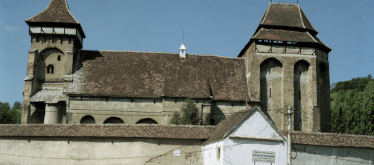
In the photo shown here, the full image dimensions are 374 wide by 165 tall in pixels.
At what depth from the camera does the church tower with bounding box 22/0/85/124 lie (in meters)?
36.9

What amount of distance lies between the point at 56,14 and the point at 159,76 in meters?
13.2

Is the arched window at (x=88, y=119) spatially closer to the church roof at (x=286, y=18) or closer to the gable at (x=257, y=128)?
the gable at (x=257, y=128)

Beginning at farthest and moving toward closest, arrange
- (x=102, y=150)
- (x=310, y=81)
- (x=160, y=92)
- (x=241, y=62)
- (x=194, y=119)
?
(x=241, y=62)
(x=310, y=81)
(x=160, y=92)
(x=194, y=119)
(x=102, y=150)

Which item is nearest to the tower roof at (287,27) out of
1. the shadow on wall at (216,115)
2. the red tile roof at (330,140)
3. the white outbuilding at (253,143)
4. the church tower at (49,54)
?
the shadow on wall at (216,115)

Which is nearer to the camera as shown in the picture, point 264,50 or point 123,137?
point 123,137

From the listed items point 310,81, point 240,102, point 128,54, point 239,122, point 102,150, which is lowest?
point 102,150

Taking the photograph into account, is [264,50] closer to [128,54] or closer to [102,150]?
[128,54]

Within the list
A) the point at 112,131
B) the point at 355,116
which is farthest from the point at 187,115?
the point at 355,116

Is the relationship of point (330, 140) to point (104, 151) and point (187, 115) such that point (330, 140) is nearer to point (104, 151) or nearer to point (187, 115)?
point (187, 115)

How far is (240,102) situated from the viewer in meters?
37.7

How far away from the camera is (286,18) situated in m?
41.8

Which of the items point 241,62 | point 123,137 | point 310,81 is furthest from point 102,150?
point 310,81

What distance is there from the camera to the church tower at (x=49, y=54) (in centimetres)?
3688

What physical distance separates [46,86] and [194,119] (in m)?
16.3
